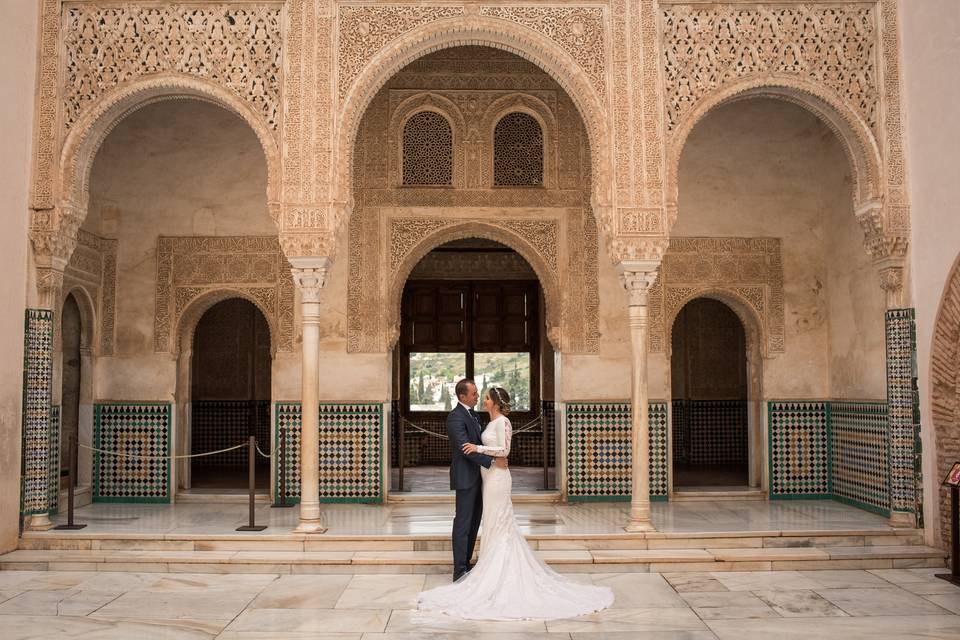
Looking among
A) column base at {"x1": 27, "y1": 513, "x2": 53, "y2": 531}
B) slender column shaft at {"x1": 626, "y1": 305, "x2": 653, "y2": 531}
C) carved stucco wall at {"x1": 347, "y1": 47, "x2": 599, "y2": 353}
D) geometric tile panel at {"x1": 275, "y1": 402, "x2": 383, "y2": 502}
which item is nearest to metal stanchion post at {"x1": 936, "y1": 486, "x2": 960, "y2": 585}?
slender column shaft at {"x1": 626, "y1": 305, "x2": 653, "y2": 531}

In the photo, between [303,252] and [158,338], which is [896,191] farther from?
[158,338]

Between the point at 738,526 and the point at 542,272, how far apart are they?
2.86m

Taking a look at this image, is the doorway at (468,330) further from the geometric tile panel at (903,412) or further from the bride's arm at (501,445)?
the bride's arm at (501,445)

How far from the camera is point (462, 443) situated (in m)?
5.16

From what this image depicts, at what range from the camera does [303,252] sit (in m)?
6.28

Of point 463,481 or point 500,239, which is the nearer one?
point 463,481

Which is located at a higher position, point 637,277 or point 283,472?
point 637,277

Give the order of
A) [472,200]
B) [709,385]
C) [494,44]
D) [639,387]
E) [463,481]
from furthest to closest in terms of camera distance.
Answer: [709,385] < [472,200] < [494,44] < [639,387] < [463,481]

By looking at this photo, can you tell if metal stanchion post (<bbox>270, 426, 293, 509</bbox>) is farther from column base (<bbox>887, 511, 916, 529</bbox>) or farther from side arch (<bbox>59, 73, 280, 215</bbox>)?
column base (<bbox>887, 511, 916, 529</bbox>)

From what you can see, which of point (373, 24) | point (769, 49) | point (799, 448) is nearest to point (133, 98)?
point (373, 24)

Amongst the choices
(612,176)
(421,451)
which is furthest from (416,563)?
(421,451)

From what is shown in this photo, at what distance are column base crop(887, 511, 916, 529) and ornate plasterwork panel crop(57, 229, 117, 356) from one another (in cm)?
652

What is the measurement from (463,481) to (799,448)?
4023 millimetres

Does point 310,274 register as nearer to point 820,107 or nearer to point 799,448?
point 820,107
